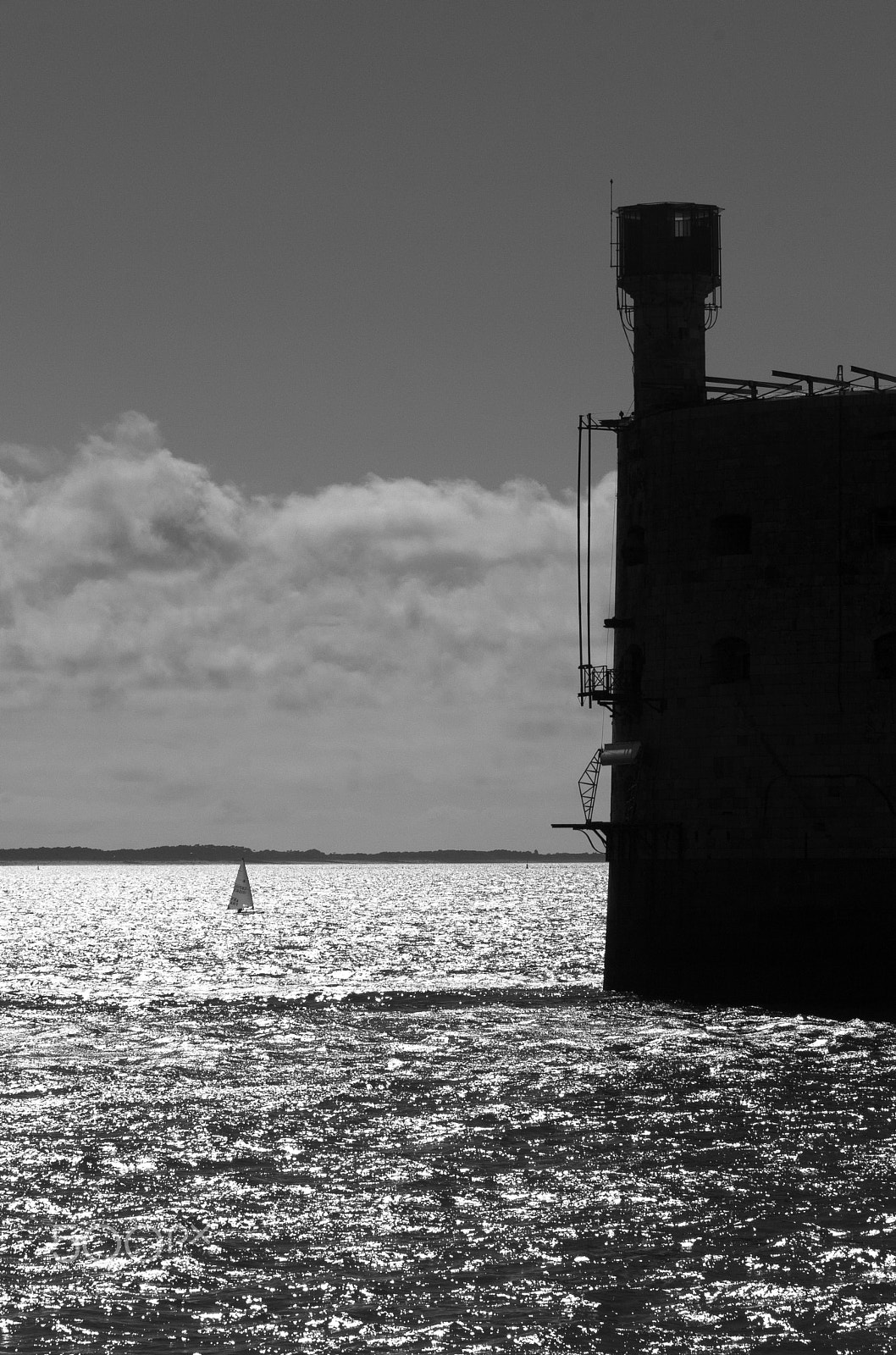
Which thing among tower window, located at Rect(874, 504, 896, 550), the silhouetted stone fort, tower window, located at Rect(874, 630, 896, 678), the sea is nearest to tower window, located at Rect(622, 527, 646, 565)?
the silhouetted stone fort

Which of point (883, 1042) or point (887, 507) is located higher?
point (887, 507)

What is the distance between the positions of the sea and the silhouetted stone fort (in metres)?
1.63

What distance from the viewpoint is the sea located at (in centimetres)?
1596

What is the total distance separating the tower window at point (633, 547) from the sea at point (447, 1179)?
428 inches

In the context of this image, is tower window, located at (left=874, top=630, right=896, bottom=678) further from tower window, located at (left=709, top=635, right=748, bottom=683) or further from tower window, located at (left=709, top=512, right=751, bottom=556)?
tower window, located at (left=709, top=512, right=751, bottom=556)

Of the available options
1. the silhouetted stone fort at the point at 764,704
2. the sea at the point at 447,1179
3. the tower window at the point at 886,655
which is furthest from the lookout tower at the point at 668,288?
the sea at the point at 447,1179

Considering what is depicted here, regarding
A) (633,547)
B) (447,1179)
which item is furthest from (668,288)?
(447,1179)

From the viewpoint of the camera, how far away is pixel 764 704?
38.3 meters

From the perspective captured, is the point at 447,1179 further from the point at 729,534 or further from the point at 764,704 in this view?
the point at 729,534

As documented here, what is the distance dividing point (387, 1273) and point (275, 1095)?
11.9 metres

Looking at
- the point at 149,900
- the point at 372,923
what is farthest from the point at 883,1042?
the point at 149,900

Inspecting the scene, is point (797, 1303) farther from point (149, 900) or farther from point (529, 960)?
point (149, 900)

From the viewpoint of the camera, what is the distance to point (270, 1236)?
18953 mm

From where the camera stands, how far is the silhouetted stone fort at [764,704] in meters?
37.5
